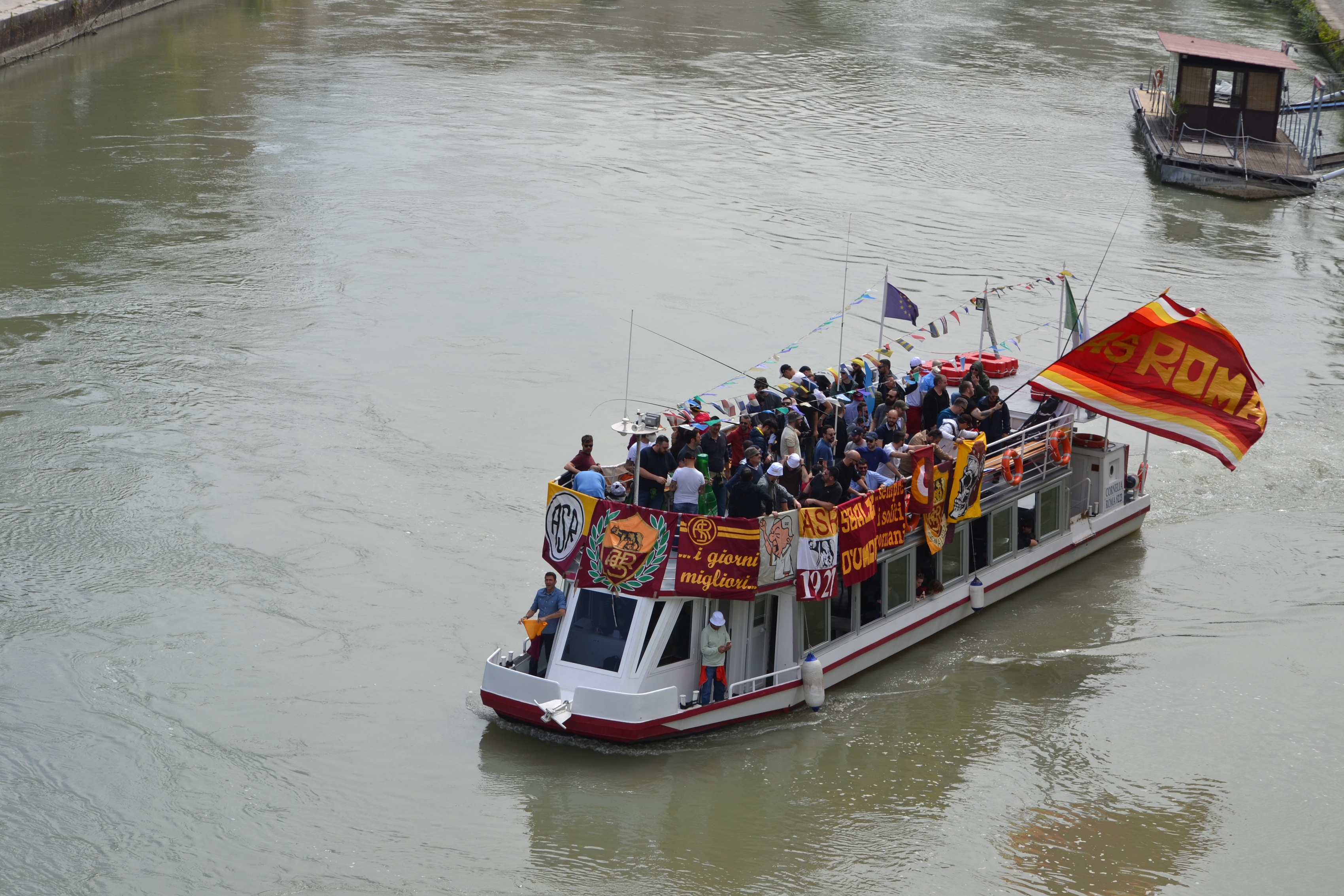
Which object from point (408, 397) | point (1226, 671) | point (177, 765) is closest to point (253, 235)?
point (408, 397)

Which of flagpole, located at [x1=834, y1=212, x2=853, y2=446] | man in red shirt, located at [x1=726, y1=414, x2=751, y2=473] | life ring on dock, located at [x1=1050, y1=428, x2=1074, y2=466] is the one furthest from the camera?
flagpole, located at [x1=834, y1=212, x2=853, y2=446]

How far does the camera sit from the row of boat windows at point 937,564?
55.4ft

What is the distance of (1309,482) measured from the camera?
24188 mm

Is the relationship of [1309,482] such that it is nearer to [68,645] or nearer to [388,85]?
[68,645]

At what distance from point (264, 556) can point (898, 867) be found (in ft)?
32.6

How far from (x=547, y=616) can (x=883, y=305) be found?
10431 millimetres

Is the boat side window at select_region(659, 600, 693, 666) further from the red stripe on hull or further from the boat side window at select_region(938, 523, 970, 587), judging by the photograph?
the boat side window at select_region(938, 523, 970, 587)

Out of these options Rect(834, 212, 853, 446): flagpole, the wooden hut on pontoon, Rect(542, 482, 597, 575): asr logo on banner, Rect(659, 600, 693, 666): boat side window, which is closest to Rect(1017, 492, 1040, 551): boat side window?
Rect(834, 212, 853, 446): flagpole

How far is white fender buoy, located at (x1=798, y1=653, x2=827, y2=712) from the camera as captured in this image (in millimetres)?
16141

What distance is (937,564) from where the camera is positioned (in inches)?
715

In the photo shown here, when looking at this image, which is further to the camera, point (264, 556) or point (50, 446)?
point (50, 446)

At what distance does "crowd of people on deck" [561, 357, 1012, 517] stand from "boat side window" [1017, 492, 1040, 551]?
1.08 metres

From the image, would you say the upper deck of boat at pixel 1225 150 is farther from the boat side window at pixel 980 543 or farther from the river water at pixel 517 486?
the boat side window at pixel 980 543

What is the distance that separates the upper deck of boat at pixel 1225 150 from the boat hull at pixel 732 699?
25518 mm
